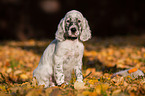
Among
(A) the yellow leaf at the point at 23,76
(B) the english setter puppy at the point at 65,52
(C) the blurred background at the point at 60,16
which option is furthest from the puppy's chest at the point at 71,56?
(C) the blurred background at the point at 60,16

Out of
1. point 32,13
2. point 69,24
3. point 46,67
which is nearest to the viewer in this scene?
point 69,24

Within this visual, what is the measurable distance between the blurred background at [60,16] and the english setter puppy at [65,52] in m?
8.34

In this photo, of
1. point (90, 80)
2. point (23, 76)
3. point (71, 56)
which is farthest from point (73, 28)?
point (23, 76)

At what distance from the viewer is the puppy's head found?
2.82 m

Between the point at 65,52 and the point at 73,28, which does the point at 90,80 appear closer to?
the point at 65,52

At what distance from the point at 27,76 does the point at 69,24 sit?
2.13m

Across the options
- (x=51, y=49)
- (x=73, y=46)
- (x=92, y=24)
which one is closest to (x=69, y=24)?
(x=73, y=46)

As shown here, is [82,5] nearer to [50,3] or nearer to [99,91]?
[50,3]

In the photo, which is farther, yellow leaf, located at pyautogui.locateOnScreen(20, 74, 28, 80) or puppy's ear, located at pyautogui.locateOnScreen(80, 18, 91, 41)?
yellow leaf, located at pyautogui.locateOnScreen(20, 74, 28, 80)

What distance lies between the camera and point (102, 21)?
38.7ft

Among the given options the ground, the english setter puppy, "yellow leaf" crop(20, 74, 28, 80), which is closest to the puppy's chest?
the english setter puppy

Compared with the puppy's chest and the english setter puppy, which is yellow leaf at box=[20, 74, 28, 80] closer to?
the english setter puppy

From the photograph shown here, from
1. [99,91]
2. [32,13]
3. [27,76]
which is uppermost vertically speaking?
[32,13]

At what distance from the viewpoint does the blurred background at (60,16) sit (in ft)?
35.8
